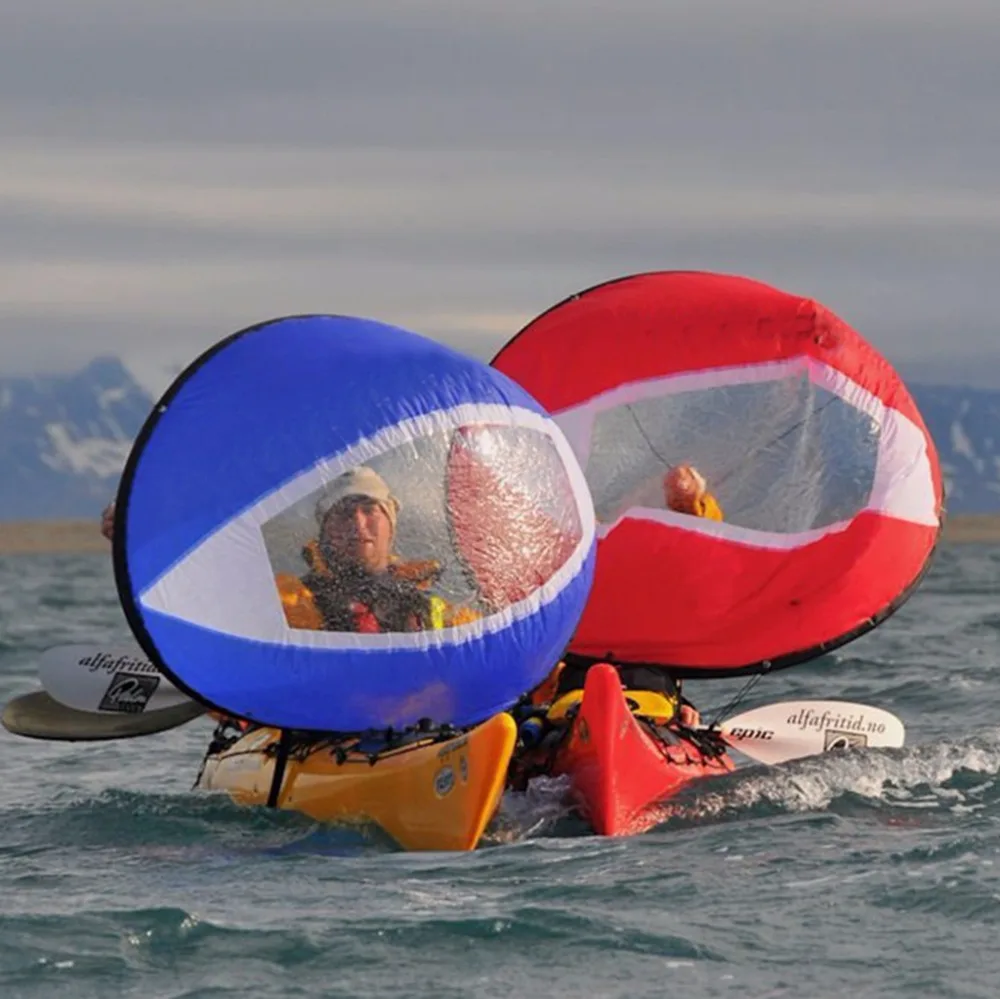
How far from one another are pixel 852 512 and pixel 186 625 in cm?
510

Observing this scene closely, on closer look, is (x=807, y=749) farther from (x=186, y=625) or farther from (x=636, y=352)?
(x=186, y=625)

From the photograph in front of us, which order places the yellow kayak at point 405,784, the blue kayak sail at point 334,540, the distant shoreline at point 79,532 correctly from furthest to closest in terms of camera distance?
the distant shoreline at point 79,532, the blue kayak sail at point 334,540, the yellow kayak at point 405,784

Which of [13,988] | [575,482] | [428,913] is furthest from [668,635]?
[13,988]

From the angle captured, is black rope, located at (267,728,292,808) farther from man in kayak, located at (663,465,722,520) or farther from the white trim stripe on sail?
man in kayak, located at (663,465,722,520)

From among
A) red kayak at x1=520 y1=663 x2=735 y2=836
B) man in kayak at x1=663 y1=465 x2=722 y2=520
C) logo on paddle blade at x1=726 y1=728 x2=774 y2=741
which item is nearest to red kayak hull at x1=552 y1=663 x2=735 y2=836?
red kayak at x1=520 y1=663 x2=735 y2=836

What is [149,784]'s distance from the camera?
55.2ft

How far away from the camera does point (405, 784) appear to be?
43.4 feet

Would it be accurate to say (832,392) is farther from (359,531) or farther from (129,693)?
(129,693)

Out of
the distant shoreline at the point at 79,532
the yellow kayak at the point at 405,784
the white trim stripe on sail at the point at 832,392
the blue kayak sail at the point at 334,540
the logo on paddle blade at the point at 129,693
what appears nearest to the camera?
the yellow kayak at the point at 405,784

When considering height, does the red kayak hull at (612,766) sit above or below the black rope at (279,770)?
above

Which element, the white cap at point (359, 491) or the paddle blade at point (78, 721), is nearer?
the white cap at point (359, 491)

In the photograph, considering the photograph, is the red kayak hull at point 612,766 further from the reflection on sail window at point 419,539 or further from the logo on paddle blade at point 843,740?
the logo on paddle blade at point 843,740

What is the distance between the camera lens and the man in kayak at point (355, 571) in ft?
43.9

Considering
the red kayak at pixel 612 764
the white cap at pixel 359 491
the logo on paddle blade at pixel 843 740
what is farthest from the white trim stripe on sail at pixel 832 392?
the white cap at pixel 359 491
